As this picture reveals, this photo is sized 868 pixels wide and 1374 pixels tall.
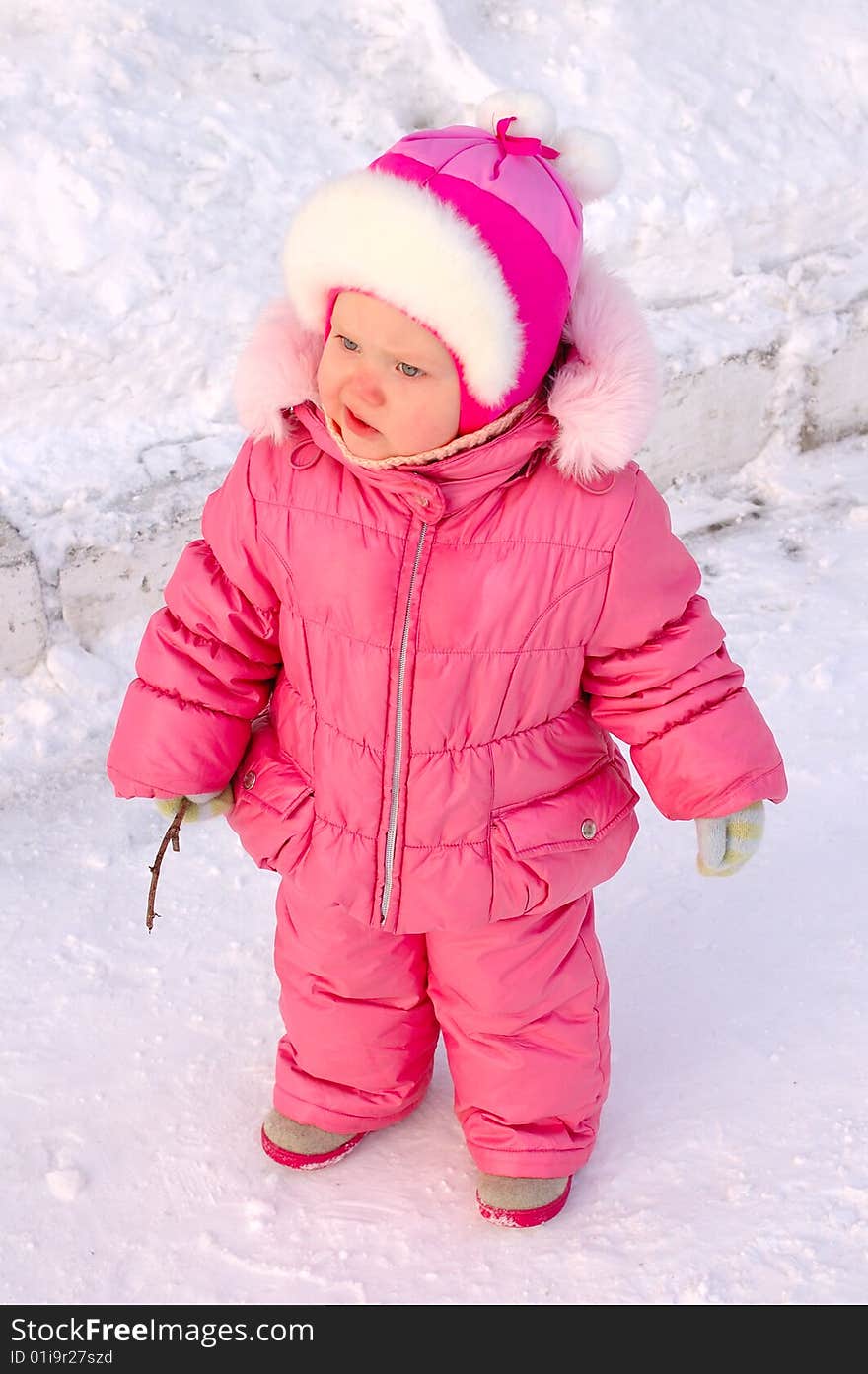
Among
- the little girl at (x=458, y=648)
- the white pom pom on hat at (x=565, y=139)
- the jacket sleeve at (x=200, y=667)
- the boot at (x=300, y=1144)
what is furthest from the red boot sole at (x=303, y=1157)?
the white pom pom on hat at (x=565, y=139)

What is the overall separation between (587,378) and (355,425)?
0.24m

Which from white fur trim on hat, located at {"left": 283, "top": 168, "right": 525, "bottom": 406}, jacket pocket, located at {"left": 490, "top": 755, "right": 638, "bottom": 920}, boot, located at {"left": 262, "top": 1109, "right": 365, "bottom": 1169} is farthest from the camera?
boot, located at {"left": 262, "top": 1109, "right": 365, "bottom": 1169}

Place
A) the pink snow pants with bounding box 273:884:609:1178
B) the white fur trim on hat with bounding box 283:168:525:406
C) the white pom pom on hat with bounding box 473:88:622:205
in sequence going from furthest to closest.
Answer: the pink snow pants with bounding box 273:884:609:1178, the white pom pom on hat with bounding box 473:88:622:205, the white fur trim on hat with bounding box 283:168:525:406

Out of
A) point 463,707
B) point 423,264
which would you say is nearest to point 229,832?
point 463,707

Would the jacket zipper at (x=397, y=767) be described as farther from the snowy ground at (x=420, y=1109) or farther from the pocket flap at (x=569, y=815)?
the snowy ground at (x=420, y=1109)

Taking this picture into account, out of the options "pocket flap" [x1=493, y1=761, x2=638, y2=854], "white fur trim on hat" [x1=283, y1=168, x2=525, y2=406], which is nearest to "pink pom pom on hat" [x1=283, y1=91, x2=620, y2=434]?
"white fur trim on hat" [x1=283, y1=168, x2=525, y2=406]

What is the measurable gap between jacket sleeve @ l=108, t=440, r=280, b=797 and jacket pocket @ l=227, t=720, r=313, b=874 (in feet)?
0.14

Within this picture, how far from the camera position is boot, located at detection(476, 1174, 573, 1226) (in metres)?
1.87

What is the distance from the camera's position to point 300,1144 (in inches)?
77.4

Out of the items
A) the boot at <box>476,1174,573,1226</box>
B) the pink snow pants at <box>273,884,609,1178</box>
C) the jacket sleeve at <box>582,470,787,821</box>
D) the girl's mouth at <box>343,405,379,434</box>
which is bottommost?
the boot at <box>476,1174,573,1226</box>

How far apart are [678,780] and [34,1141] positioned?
978mm

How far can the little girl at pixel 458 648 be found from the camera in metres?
1.50

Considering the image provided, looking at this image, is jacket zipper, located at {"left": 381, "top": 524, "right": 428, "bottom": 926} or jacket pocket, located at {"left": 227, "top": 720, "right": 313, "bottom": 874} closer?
jacket zipper, located at {"left": 381, "top": 524, "right": 428, "bottom": 926}

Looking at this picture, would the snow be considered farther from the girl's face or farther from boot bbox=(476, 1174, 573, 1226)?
the girl's face
